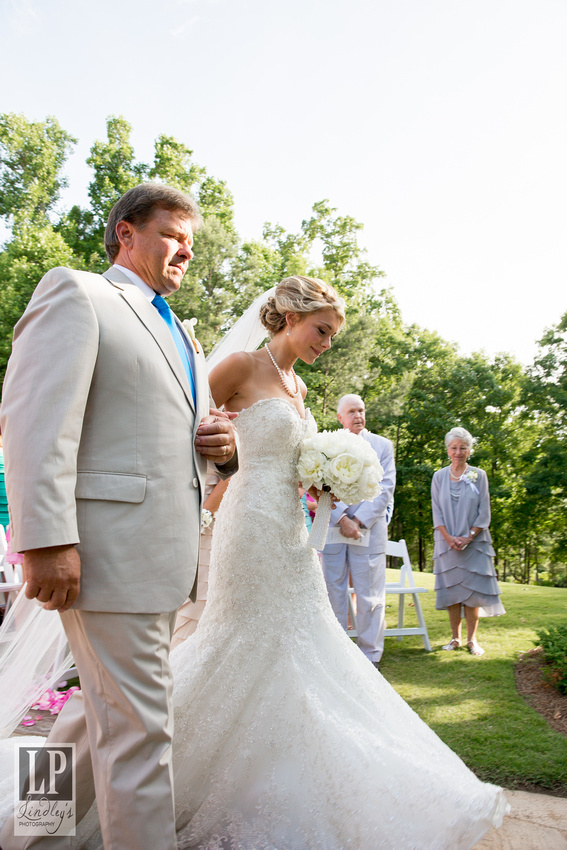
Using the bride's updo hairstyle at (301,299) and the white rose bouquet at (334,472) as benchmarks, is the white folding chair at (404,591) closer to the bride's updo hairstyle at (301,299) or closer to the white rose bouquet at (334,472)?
the white rose bouquet at (334,472)

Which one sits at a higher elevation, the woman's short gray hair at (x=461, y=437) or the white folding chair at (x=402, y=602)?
the woman's short gray hair at (x=461, y=437)

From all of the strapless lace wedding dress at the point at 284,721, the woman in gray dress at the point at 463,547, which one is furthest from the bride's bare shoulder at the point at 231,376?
the woman in gray dress at the point at 463,547

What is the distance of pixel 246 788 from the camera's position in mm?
2539

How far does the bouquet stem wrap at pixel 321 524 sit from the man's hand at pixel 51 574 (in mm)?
1593

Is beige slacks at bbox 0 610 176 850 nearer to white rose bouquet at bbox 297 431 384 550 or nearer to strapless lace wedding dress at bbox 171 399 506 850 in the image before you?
strapless lace wedding dress at bbox 171 399 506 850

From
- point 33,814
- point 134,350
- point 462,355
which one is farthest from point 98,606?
point 462,355

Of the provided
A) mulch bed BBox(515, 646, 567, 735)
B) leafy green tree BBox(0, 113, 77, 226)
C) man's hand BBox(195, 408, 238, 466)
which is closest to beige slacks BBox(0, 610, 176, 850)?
man's hand BBox(195, 408, 238, 466)

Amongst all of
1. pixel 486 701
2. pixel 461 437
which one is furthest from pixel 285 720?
pixel 461 437

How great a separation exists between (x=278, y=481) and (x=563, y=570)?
124 ft

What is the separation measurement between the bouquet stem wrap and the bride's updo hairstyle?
3.48ft

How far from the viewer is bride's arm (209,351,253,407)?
3441 millimetres

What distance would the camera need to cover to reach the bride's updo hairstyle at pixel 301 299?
11.6ft

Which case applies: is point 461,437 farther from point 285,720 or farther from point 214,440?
point 214,440

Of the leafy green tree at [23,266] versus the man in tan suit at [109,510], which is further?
the leafy green tree at [23,266]
